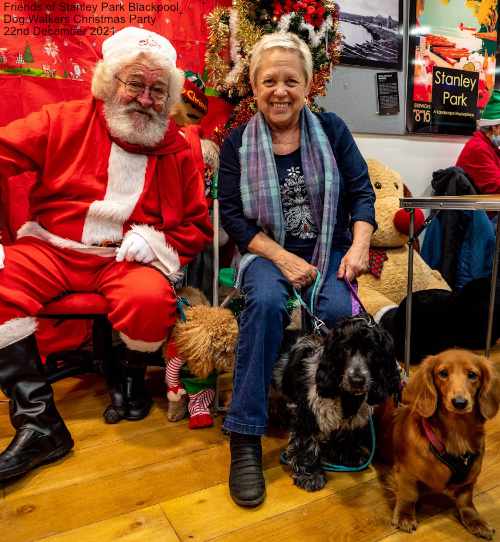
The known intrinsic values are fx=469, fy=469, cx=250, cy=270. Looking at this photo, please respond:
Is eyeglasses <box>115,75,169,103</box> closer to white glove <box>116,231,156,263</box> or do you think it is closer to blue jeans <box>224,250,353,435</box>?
white glove <box>116,231,156,263</box>

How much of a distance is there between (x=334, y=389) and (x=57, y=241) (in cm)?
109

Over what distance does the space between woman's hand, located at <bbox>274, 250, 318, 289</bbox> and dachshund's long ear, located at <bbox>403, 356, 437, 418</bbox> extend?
1.52 feet

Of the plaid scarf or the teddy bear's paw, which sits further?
the teddy bear's paw

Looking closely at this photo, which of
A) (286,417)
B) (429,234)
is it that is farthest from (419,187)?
(286,417)

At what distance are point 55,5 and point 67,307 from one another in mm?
1502

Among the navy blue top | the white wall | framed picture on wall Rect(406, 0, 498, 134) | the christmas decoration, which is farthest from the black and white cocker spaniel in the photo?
framed picture on wall Rect(406, 0, 498, 134)

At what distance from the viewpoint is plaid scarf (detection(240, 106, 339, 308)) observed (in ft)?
5.32

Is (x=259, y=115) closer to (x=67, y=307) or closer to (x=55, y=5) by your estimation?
(x=67, y=307)

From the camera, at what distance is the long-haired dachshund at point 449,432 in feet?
3.81

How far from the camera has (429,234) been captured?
3008 millimetres

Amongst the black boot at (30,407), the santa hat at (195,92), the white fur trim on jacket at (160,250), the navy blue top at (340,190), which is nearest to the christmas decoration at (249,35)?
the santa hat at (195,92)

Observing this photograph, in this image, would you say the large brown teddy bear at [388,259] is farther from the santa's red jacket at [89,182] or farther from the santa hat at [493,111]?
the santa's red jacket at [89,182]

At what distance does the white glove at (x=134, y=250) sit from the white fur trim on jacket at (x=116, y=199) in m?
0.07

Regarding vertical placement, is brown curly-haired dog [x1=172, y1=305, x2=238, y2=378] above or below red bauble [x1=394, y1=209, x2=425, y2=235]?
below
